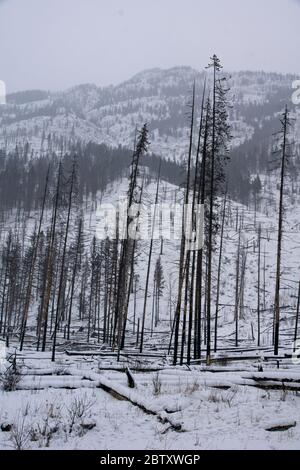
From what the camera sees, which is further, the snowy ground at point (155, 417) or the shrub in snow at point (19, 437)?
the snowy ground at point (155, 417)

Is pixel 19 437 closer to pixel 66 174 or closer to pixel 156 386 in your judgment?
pixel 156 386

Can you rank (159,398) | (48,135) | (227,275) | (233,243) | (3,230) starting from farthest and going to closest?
(48,135), (3,230), (233,243), (227,275), (159,398)

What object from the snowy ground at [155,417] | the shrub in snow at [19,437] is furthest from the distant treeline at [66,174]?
the shrub in snow at [19,437]

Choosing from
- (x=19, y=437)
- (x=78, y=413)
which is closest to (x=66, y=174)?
(x=78, y=413)

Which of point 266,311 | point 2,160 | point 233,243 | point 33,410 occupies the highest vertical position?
point 2,160

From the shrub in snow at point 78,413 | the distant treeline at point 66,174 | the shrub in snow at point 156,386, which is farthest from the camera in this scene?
the distant treeline at point 66,174

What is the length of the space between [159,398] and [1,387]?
431cm

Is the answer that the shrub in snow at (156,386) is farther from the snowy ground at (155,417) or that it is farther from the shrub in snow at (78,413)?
the shrub in snow at (78,413)

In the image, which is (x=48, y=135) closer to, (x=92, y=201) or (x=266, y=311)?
(x=92, y=201)

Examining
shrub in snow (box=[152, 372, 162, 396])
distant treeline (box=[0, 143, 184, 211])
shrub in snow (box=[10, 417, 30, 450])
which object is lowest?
shrub in snow (box=[152, 372, 162, 396])

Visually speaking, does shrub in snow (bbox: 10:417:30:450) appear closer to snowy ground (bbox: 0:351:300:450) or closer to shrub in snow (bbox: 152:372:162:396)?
snowy ground (bbox: 0:351:300:450)

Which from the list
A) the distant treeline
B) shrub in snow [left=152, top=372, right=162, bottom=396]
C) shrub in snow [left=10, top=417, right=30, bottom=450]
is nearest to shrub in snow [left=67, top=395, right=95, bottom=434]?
shrub in snow [left=10, top=417, right=30, bottom=450]

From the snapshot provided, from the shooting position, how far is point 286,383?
9.62 meters
